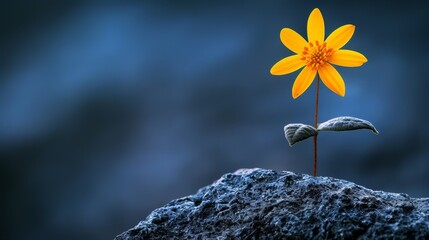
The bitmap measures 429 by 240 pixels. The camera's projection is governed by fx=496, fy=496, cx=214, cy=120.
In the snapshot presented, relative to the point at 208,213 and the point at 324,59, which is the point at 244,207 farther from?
the point at 324,59

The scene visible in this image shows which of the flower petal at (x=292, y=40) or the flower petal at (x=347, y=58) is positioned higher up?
the flower petal at (x=292, y=40)

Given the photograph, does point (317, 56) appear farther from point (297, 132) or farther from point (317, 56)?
point (297, 132)

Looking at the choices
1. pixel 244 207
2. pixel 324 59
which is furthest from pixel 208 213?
pixel 324 59

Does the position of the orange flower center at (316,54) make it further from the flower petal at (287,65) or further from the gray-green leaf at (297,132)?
the gray-green leaf at (297,132)

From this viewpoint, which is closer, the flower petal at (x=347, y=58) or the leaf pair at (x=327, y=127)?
→ the leaf pair at (x=327, y=127)

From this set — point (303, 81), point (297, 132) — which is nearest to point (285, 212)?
point (297, 132)

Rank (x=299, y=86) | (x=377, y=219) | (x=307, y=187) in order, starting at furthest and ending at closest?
(x=299, y=86) < (x=307, y=187) < (x=377, y=219)

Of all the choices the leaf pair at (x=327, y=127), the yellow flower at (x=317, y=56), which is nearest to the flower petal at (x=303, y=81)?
the yellow flower at (x=317, y=56)
